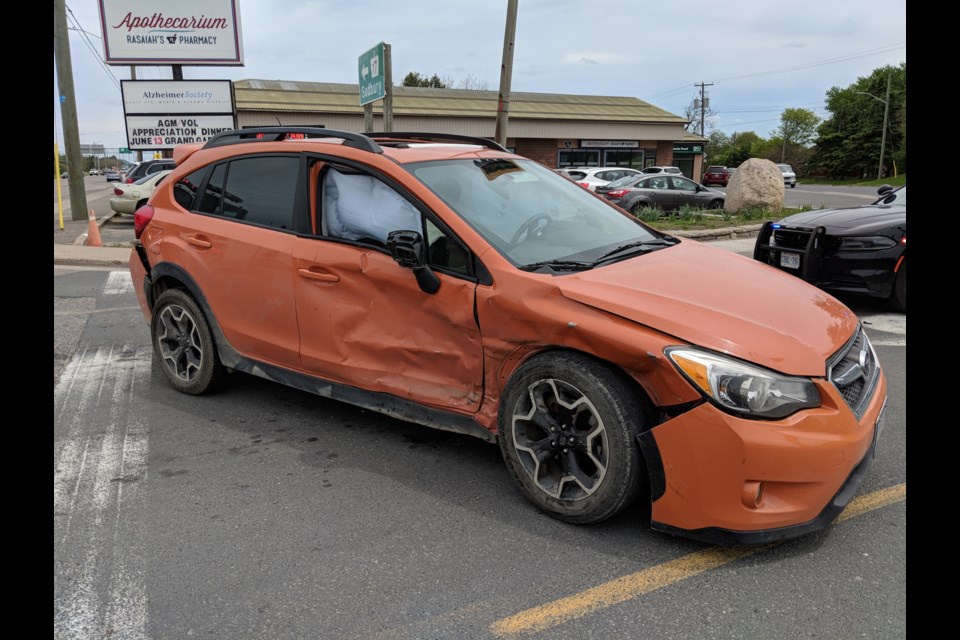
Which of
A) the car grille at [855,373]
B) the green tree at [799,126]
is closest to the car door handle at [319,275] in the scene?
the car grille at [855,373]

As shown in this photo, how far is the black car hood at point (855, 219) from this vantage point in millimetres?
7281

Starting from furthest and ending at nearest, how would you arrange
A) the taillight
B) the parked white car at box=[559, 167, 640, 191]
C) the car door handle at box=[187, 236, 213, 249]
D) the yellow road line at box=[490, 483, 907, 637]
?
the parked white car at box=[559, 167, 640, 191], the taillight, the car door handle at box=[187, 236, 213, 249], the yellow road line at box=[490, 483, 907, 637]

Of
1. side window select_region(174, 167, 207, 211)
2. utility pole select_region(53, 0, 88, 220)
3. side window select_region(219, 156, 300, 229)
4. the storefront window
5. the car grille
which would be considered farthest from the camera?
the storefront window

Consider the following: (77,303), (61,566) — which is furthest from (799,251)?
(77,303)

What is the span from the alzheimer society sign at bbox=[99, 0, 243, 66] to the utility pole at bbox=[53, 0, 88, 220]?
237 cm

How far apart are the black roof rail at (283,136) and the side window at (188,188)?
0.27 meters

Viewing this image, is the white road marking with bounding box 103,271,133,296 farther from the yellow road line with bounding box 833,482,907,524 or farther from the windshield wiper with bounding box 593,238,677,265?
the yellow road line with bounding box 833,482,907,524

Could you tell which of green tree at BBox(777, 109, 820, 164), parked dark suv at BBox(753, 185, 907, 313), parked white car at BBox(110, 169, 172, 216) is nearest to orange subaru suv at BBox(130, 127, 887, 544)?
parked dark suv at BBox(753, 185, 907, 313)

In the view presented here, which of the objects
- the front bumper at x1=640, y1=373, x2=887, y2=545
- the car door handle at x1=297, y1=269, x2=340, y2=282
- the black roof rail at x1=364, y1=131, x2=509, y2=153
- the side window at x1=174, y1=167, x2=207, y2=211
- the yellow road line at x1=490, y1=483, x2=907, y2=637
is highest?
the black roof rail at x1=364, y1=131, x2=509, y2=153

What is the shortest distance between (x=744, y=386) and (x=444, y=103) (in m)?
38.4

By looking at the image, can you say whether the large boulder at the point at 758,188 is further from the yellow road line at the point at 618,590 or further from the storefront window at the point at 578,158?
the storefront window at the point at 578,158

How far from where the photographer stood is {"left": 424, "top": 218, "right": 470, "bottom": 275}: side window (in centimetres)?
341

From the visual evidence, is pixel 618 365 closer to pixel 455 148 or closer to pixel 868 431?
A: pixel 868 431

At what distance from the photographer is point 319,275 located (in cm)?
392
